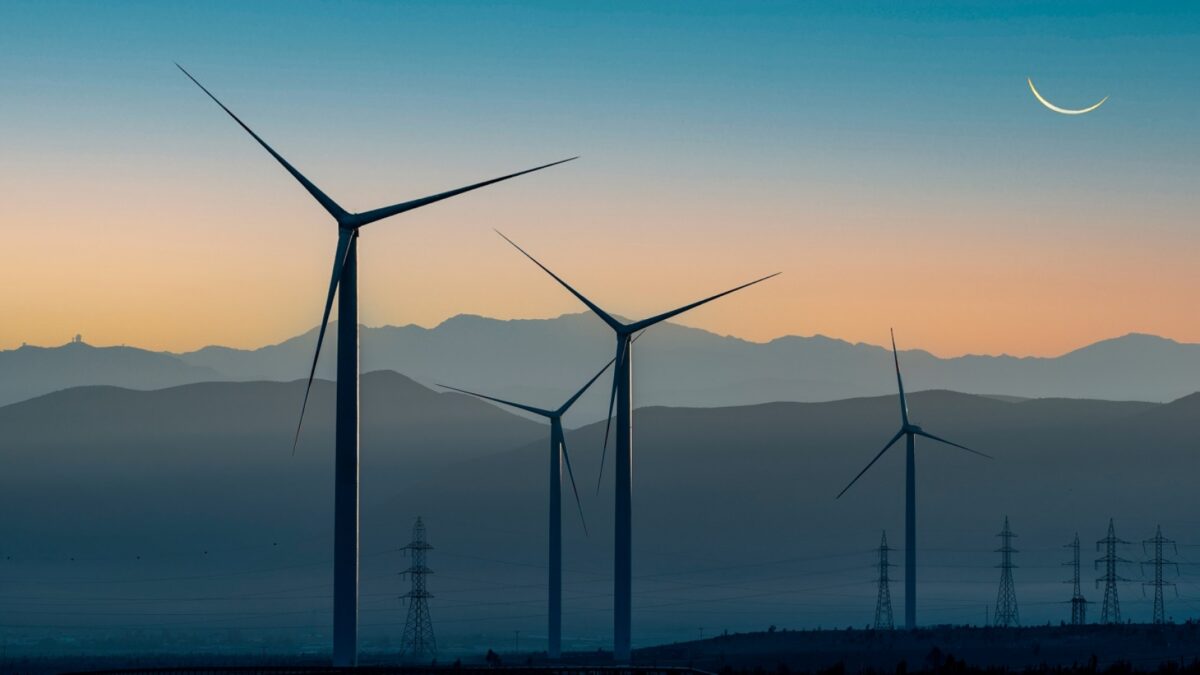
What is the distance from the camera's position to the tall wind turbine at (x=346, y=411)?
68.4m

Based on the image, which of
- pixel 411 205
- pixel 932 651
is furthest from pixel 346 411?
pixel 932 651

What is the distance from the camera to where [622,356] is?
100000 mm

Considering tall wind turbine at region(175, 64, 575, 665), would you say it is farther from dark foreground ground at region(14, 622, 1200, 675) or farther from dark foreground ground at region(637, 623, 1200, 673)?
dark foreground ground at region(637, 623, 1200, 673)

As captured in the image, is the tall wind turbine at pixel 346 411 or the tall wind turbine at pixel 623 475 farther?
the tall wind turbine at pixel 623 475

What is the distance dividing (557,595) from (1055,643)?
105 feet

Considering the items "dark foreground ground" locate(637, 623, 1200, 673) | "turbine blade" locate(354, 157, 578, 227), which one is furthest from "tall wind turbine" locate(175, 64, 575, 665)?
"dark foreground ground" locate(637, 623, 1200, 673)

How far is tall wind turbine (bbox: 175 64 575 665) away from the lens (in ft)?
225

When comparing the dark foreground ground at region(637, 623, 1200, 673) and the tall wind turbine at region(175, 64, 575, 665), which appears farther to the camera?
the dark foreground ground at region(637, 623, 1200, 673)

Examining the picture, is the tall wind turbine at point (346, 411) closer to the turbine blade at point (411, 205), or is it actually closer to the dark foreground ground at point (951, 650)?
the turbine blade at point (411, 205)

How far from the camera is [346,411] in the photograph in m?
70.2

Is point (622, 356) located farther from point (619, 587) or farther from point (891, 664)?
point (891, 664)

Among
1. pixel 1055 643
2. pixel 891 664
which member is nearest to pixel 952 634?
pixel 1055 643

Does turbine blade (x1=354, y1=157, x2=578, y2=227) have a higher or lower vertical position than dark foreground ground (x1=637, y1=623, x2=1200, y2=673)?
higher

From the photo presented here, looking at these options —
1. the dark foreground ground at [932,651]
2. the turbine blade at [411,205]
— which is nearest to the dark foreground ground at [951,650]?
the dark foreground ground at [932,651]
